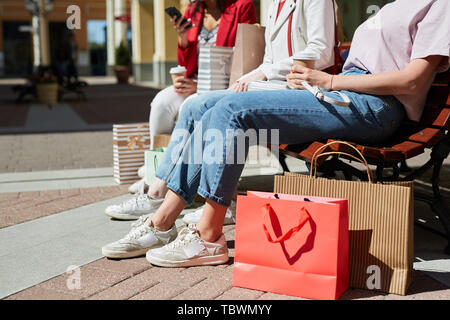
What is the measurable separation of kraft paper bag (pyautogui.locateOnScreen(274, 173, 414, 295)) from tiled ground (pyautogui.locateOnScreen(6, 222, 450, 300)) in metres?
0.08

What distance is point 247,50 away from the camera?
344 cm

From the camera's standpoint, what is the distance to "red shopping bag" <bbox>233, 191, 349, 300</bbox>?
2160 mm

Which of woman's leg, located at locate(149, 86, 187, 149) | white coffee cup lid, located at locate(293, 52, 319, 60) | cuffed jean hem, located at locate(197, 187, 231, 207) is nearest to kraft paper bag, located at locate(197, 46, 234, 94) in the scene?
woman's leg, located at locate(149, 86, 187, 149)

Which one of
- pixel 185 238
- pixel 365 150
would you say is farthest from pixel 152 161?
pixel 365 150

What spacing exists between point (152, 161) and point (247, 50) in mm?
980

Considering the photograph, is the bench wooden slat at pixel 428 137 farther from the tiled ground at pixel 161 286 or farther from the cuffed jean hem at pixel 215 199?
the cuffed jean hem at pixel 215 199

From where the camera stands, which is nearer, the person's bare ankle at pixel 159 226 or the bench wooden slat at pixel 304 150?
the bench wooden slat at pixel 304 150

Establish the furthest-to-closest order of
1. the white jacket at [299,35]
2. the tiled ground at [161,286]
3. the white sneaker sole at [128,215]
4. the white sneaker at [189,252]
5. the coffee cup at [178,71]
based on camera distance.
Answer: the coffee cup at [178,71], the white sneaker sole at [128,215], the white jacket at [299,35], the white sneaker at [189,252], the tiled ground at [161,286]

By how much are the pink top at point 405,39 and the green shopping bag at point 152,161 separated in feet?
4.77

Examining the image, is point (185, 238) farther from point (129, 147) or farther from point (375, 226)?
point (129, 147)

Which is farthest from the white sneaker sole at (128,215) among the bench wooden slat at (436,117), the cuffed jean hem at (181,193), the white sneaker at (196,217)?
the bench wooden slat at (436,117)

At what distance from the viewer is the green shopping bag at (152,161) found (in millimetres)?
3748

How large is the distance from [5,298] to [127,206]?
1.19m

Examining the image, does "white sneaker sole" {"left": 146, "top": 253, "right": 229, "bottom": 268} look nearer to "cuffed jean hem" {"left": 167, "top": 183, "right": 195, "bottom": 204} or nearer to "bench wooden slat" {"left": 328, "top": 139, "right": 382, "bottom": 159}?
"cuffed jean hem" {"left": 167, "top": 183, "right": 195, "bottom": 204}
